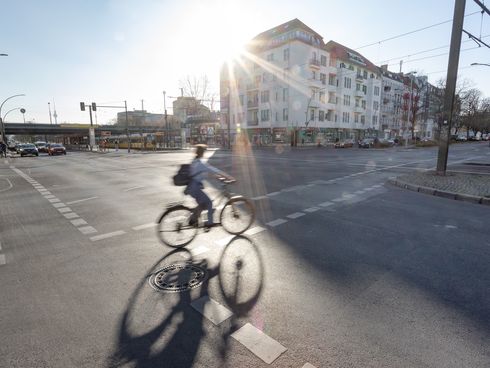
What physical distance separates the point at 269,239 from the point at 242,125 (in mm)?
50737

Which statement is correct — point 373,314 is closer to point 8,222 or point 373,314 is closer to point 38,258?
point 38,258

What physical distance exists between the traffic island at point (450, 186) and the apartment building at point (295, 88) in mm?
33982

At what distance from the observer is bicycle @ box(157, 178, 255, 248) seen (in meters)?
4.93

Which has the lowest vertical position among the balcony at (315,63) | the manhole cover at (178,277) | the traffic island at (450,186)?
the manhole cover at (178,277)

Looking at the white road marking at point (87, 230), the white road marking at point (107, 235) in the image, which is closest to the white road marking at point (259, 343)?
the white road marking at point (107, 235)

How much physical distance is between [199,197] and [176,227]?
69 centimetres

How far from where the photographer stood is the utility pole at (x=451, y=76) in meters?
11.6

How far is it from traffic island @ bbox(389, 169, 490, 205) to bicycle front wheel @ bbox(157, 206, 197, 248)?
808 cm

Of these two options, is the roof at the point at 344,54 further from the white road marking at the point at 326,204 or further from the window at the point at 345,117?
the white road marking at the point at 326,204

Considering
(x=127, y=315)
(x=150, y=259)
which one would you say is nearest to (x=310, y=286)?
(x=127, y=315)

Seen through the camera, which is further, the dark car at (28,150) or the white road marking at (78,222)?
the dark car at (28,150)

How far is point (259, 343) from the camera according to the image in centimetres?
258

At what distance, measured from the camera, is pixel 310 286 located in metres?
3.53

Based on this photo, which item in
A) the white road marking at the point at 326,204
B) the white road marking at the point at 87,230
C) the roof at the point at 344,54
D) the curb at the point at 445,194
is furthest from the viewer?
the roof at the point at 344,54
